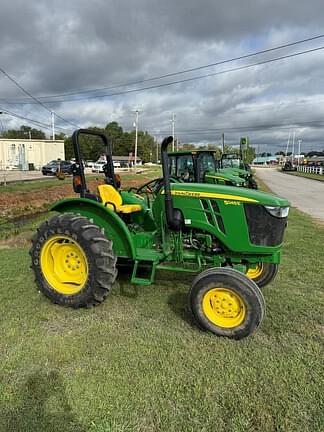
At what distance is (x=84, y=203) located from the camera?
3.84 m

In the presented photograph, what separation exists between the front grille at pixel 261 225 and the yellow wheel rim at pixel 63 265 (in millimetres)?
1854

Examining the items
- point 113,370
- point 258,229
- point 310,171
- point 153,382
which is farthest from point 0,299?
point 310,171

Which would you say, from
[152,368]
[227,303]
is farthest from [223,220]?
[152,368]

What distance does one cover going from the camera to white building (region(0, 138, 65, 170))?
1908 inches

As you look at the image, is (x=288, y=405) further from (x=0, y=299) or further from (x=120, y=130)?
A: (x=120, y=130)

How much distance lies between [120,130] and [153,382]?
10633 centimetres

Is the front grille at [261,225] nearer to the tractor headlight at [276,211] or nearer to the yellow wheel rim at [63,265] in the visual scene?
the tractor headlight at [276,211]

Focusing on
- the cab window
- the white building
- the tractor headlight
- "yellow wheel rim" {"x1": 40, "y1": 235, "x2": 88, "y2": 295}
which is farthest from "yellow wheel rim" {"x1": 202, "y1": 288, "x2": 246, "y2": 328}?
the white building

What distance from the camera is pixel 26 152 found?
165 ft

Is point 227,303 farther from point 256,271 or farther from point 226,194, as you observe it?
point 256,271

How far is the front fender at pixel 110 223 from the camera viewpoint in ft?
12.0

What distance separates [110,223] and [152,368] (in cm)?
164

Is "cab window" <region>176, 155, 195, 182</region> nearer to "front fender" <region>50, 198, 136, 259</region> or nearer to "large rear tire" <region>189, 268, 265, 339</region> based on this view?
"front fender" <region>50, 198, 136, 259</region>

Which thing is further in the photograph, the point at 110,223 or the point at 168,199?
the point at 110,223
